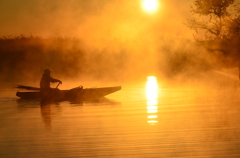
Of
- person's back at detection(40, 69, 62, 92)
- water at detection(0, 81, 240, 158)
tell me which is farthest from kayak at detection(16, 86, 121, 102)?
water at detection(0, 81, 240, 158)

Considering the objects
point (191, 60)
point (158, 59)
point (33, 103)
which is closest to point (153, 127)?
point (33, 103)

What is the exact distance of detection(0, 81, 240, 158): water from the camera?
7656 mm

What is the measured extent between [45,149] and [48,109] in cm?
670

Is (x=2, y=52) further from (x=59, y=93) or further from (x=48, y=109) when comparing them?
(x=48, y=109)

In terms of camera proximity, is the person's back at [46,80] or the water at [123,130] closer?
the water at [123,130]

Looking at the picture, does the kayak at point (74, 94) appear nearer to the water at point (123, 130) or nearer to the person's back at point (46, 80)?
the person's back at point (46, 80)

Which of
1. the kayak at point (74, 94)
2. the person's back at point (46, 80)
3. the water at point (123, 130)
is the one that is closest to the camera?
the water at point (123, 130)

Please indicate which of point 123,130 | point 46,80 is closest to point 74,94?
point 46,80

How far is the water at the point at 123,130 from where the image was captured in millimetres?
7656

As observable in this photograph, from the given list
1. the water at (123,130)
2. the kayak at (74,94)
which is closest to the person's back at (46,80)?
the kayak at (74,94)

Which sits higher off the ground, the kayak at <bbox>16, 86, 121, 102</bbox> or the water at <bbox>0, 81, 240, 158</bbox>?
the kayak at <bbox>16, 86, 121, 102</bbox>

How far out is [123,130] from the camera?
377 inches

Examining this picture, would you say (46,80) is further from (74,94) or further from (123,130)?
(123,130)

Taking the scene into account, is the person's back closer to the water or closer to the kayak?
the kayak
